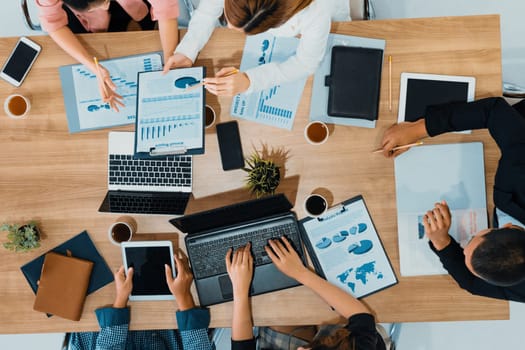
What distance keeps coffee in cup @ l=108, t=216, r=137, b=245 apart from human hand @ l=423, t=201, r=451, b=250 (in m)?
0.97

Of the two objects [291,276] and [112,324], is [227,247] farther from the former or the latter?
[112,324]

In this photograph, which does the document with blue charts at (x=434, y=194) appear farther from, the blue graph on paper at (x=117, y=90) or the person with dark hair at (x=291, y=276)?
the blue graph on paper at (x=117, y=90)

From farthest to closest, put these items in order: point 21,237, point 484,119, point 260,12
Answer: point 21,237 → point 484,119 → point 260,12

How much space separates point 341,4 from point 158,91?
0.67 metres

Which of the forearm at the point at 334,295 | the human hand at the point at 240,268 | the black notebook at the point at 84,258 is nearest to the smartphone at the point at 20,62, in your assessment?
the black notebook at the point at 84,258

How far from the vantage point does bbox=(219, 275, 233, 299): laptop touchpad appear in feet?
4.75

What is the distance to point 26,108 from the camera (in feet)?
4.85

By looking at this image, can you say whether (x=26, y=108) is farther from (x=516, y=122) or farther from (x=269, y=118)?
(x=516, y=122)

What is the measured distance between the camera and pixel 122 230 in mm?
1460

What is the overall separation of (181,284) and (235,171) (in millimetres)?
414

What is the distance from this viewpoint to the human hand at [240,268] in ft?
4.62

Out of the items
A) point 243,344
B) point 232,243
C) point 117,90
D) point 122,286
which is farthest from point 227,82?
point 243,344

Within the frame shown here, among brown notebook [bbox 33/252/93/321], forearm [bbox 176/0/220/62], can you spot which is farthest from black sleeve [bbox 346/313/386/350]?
forearm [bbox 176/0/220/62]

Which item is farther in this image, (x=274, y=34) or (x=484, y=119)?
(x=274, y=34)
